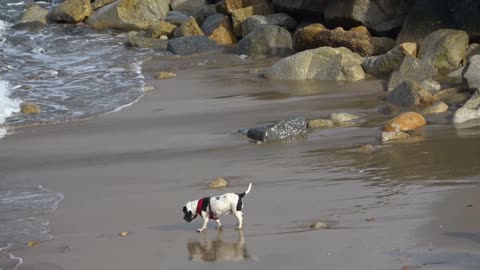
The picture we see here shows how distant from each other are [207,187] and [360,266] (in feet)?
10.1

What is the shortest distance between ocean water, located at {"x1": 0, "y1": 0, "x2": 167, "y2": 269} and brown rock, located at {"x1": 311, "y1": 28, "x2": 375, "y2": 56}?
3.65 metres

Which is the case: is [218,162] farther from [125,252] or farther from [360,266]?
[360,266]

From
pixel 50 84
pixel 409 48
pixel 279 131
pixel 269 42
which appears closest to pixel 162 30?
pixel 269 42

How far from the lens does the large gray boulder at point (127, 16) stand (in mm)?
23531

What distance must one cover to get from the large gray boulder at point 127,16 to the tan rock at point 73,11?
1.81 feet

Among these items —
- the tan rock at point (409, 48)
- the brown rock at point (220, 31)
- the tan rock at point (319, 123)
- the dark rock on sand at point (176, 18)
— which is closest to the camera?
the tan rock at point (319, 123)

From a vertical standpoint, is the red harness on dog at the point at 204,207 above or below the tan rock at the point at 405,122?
above

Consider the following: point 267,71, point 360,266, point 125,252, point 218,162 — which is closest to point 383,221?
point 360,266

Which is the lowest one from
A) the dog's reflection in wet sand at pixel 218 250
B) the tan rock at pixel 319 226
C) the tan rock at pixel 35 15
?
the tan rock at pixel 35 15

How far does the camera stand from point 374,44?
17406mm

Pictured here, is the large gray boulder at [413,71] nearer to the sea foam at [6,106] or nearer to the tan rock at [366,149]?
the tan rock at [366,149]

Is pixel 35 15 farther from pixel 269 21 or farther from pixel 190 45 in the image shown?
pixel 269 21

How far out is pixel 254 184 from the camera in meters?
9.31

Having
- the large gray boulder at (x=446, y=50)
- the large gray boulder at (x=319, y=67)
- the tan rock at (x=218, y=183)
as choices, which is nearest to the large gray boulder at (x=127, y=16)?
the large gray boulder at (x=319, y=67)
